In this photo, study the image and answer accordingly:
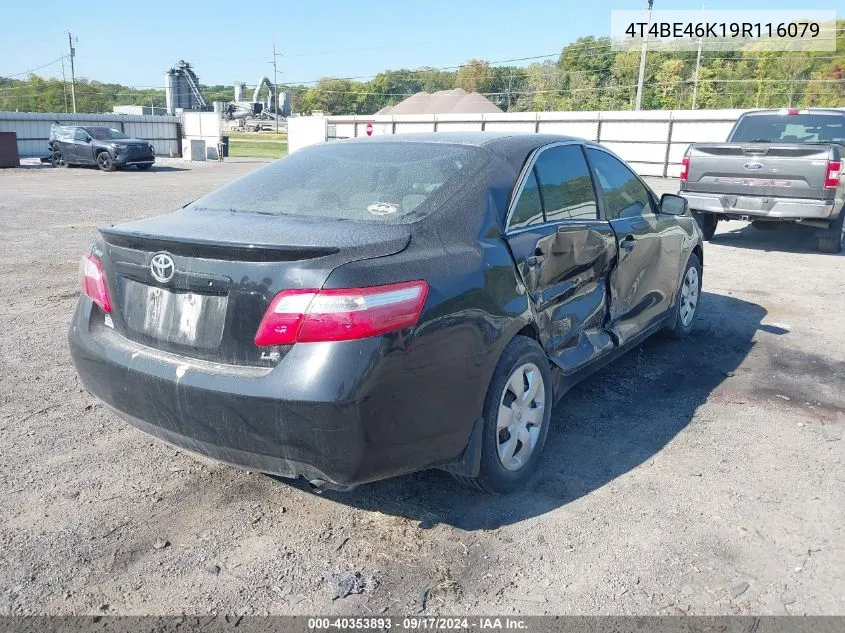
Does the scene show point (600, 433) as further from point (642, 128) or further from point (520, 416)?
point (642, 128)

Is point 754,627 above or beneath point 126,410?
beneath

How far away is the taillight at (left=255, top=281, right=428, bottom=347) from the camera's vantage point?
7.93 ft

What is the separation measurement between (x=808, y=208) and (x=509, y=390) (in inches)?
315

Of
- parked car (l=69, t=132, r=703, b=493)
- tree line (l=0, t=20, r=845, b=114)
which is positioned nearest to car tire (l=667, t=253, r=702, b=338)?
parked car (l=69, t=132, r=703, b=493)

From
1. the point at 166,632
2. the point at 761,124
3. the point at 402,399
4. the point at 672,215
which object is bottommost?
the point at 166,632

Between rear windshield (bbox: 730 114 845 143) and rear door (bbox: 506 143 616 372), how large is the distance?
305 inches

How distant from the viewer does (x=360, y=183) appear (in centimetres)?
334

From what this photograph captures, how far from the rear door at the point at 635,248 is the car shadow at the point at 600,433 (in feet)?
1.30

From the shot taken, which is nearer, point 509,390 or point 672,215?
point 509,390

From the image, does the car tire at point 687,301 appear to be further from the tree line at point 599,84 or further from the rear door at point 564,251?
the tree line at point 599,84

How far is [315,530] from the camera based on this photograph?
115 inches

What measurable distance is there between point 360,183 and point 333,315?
3.67ft

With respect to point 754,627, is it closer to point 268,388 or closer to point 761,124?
point 268,388

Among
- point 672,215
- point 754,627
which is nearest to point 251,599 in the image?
point 754,627
